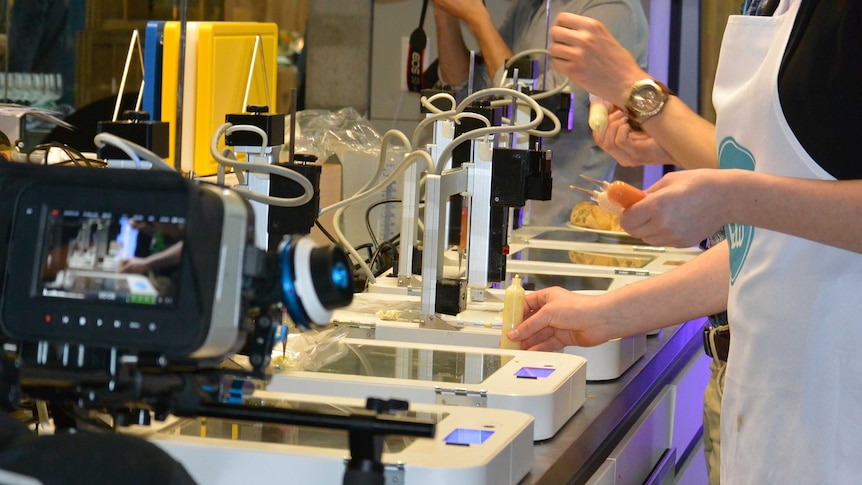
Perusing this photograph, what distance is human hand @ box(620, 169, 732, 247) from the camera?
113 cm

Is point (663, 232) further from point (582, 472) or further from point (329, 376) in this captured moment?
point (329, 376)

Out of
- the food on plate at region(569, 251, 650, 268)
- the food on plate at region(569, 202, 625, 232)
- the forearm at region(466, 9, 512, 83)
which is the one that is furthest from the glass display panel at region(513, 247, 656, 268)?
the forearm at region(466, 9, 512, 83)

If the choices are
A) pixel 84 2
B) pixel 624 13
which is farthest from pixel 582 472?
pixel 84 2

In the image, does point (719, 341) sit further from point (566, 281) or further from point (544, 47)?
point (544, 47)

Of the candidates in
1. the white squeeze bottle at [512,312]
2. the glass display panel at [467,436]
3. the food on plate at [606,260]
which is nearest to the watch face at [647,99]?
the white squeeze bottle at [512,312]

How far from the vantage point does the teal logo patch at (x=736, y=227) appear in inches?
48.9

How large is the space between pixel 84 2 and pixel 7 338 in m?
3.36

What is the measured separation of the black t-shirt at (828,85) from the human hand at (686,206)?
4.1 inches

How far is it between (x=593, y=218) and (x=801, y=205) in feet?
5.29

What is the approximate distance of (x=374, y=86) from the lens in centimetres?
374

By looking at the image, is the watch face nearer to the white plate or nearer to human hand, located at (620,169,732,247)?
human hand, located at (620,169,732,247)

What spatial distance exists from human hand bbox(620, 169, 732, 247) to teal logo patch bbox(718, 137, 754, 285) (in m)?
0.10

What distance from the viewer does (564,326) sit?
4.96 ft

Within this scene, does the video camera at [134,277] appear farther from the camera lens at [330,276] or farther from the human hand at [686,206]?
the human hand at [686,206]
